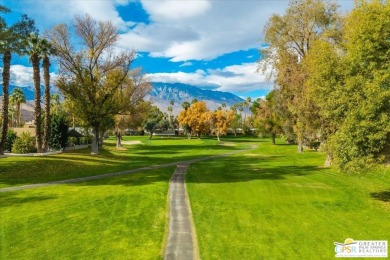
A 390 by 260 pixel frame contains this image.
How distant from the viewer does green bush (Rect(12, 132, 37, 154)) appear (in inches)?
2188

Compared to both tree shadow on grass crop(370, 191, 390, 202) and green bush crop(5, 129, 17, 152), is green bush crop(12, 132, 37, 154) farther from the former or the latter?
tree shadow on grass crop(370, 191, 390, 202)

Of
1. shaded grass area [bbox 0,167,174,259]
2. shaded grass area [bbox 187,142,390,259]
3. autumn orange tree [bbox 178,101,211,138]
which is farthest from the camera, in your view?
autumn orange tree [bbox 178,101,211,138]

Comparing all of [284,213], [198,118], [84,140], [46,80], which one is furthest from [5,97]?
[198,118]

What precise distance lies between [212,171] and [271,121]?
55856 millimetres

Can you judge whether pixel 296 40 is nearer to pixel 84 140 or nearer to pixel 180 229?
pixel 180 229

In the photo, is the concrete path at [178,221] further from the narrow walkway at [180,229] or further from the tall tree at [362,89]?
the tall tree at [362,89]

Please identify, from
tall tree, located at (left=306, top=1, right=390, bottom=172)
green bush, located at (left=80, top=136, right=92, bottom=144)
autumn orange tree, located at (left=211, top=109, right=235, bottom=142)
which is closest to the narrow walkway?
tall tree, located at (left=306, top=1, right=390, bottom=172)

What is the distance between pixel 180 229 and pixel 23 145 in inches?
1849

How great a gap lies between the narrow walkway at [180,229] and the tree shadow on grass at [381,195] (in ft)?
51.0

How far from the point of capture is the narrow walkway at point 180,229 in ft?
49.4

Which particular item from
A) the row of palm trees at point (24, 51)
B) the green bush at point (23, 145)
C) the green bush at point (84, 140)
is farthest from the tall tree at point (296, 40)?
the green bush at point (84, 140)

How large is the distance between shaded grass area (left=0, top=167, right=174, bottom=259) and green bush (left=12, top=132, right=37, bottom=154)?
32.0 m

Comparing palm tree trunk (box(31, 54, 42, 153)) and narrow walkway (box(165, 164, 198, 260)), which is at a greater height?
palm tree trunk (box(31, 54, 42, 153))

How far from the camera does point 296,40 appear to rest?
1802 inches
